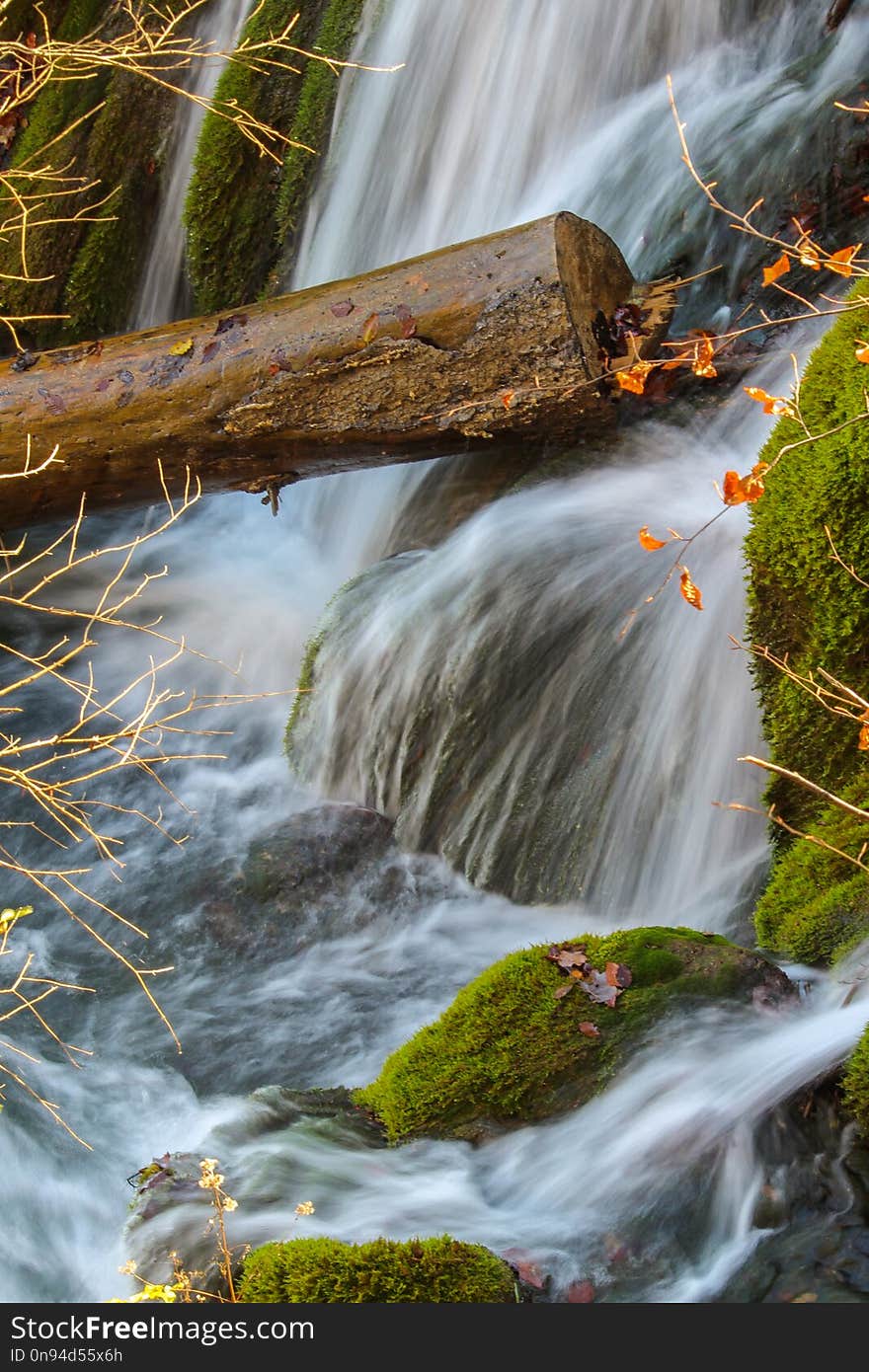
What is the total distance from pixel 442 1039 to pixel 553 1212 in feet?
2.11

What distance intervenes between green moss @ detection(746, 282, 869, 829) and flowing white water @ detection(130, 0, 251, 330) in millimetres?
4961

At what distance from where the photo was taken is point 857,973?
3.86 metres

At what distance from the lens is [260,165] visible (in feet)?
26.6

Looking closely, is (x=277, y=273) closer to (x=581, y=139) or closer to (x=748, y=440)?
(x=581, y=139)

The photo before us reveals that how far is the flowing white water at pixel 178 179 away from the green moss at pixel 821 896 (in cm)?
567

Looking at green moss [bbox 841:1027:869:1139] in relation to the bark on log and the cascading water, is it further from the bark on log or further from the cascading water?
A: the bark on log

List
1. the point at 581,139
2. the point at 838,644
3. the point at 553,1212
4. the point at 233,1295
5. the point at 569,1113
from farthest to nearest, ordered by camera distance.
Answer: the point at 581,139
the point at 838,644
the point at 569,1113
the point at 553,1212
the point at 233,1295

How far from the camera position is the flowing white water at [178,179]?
8.34 metres

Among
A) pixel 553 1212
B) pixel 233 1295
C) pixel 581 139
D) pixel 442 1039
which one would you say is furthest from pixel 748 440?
pixel 233 1295

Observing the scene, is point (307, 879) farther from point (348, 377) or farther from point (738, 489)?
point (738, 489)

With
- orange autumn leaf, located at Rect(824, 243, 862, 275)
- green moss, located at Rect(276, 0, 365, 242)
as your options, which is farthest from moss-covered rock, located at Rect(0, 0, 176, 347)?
orange autumn leaf, located at Rect(824, 243, 862, 275)

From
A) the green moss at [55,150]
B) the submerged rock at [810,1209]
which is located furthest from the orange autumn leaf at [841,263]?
the green moss at [55,150]

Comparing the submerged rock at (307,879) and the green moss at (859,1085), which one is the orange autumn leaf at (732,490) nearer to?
the green moss at (859,1085)

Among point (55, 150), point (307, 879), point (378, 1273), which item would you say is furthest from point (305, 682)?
point (55, 150)
